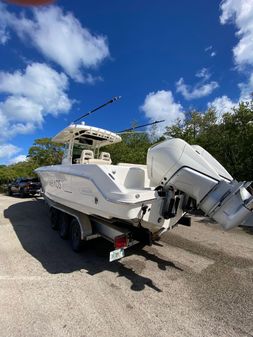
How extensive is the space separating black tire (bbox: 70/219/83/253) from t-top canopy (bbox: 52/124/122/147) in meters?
2.51

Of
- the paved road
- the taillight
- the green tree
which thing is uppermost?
the green tree

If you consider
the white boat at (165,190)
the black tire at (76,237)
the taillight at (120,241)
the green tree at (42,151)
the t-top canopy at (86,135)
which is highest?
the green tree at (42,151)

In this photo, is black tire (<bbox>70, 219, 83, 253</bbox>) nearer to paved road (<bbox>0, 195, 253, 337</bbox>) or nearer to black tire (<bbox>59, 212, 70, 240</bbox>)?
paved road (<bbox>0, 195, 253, 337</bbox>)

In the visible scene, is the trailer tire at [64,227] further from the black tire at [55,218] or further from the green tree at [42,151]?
the green tree at [42,151]

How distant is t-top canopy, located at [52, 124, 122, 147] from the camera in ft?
20.5

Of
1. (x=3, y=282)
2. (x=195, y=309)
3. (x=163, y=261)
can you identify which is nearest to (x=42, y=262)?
(x=3, y=282)

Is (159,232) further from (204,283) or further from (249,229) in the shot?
(249,229)

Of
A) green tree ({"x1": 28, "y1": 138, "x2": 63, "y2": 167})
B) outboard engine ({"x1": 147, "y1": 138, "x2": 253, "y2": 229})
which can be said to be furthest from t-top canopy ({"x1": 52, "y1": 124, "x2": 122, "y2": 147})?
green tree ({"x1": 28, "y1": 138, "x2": 63, "y2": 167})

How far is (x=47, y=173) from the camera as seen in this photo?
6559 millimetres

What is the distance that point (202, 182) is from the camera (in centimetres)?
339

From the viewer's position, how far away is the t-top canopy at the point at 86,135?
6.24 meters

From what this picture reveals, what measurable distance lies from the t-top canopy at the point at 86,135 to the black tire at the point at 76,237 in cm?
251

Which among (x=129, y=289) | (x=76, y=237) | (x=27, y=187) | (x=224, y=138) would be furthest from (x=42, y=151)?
(x=129, y=289)

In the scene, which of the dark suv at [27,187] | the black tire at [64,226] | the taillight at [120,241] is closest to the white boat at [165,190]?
the taillight at [120,241]
